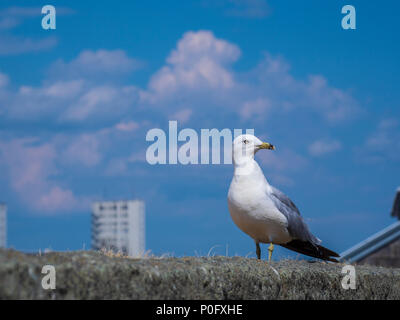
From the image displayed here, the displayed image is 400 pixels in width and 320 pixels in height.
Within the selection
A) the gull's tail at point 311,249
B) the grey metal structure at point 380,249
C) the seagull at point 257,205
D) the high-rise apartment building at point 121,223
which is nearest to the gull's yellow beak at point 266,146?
the seagull at point 257,205

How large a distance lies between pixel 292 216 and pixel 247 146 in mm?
1281

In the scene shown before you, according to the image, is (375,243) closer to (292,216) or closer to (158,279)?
(292,216)

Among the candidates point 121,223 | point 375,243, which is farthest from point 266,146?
point 121,223

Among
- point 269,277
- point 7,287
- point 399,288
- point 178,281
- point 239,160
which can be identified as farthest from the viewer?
point 239,160

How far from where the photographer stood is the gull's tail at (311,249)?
359 inches

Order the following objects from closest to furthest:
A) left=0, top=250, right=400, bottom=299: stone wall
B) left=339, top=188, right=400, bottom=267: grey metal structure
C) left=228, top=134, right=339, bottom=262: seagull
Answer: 1. left=0, top=250, right=400, bottom=299: stone wall
2. left=228, top=134, right=339, bottom=262: seagull
3. left=339, top=188, right=400, bottom=267: grey metal structure

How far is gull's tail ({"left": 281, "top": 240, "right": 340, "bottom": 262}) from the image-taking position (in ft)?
29.9

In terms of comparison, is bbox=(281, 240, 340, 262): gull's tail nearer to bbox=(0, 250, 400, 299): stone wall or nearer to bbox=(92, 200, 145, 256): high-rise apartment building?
bbox=(0, 250, 400, 299): stone wall

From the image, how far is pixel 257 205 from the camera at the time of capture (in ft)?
27.0

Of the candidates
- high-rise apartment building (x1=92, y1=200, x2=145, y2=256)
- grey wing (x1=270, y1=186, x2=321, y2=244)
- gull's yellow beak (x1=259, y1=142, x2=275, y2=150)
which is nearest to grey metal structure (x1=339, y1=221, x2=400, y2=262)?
grey wing (x1=270, y1=186, x2=321, y2=244)

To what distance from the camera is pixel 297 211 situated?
9023mm
